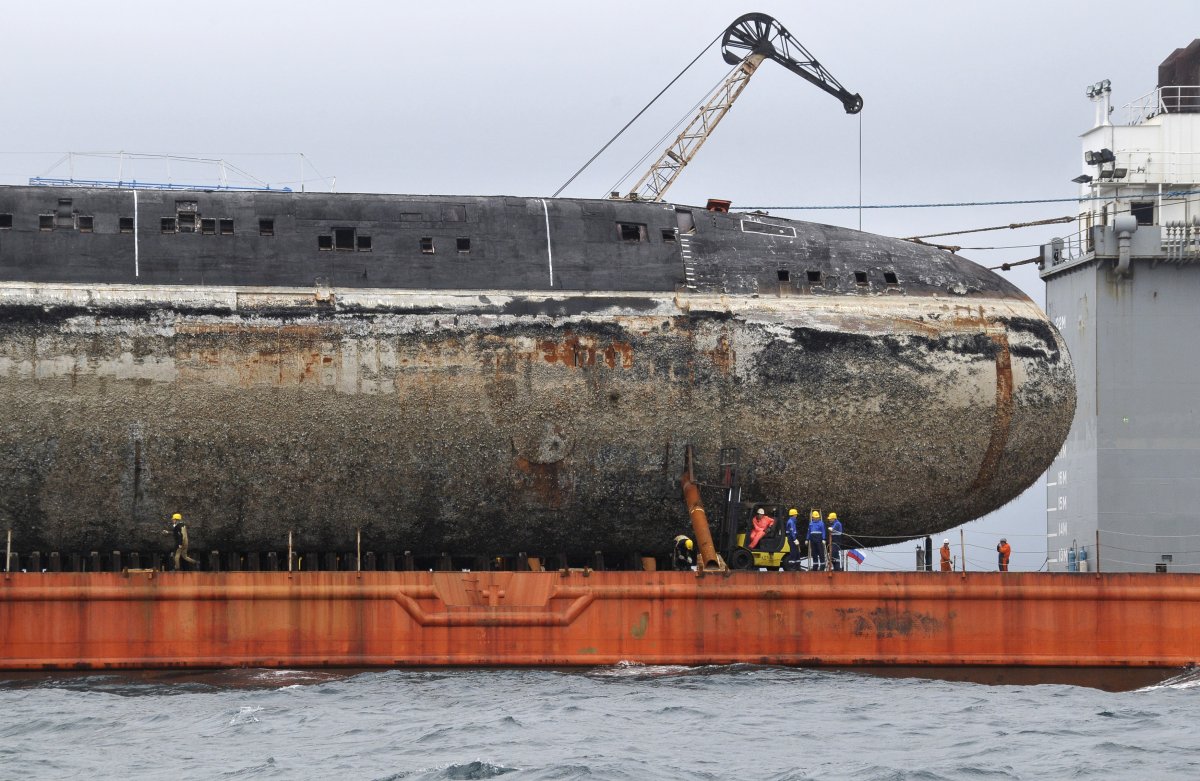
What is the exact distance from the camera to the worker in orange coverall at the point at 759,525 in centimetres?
3303

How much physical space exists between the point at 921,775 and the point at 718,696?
6.58 metres

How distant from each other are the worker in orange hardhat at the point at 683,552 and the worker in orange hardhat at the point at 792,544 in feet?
5.70

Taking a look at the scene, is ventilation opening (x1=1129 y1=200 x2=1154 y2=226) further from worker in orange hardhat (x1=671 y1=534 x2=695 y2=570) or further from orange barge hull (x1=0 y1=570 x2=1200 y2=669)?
worker in orange hardhat (x1=671 y1=534 x2=695 y2=570)

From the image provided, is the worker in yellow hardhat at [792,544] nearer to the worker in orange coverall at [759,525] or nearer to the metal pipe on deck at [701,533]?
the worker in orange coverall at [759,525]

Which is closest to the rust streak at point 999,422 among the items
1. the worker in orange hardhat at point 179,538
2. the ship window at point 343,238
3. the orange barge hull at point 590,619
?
the orange barge hull at point 590,619

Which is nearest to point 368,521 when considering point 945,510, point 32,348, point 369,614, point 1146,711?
point 369,614

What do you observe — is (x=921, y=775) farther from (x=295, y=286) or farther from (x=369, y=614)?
(x=295, y=286)

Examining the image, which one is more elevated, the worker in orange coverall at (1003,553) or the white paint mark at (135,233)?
the white paint mark at (135,233)

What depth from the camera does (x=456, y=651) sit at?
3155 cm

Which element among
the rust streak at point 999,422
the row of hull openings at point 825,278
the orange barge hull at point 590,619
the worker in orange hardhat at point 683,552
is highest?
the row of hull openings at point 825,278

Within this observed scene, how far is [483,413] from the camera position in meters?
32.2

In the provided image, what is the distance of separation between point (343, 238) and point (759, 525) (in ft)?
29.4

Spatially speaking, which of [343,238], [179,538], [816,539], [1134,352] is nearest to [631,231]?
[343,238]

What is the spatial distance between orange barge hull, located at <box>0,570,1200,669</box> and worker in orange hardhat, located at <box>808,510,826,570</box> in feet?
3.22
